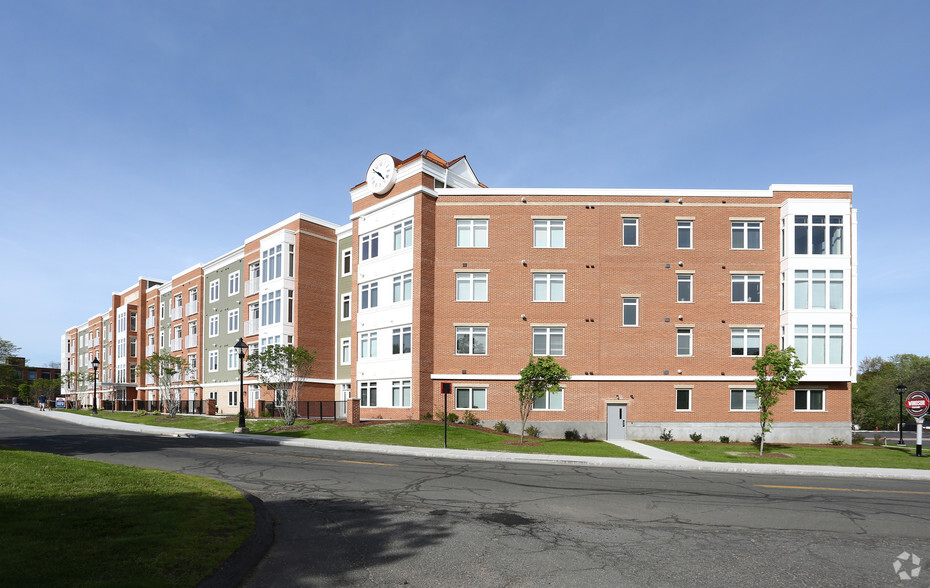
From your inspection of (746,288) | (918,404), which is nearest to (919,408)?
(918,404)

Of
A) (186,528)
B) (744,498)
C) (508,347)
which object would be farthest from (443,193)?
(186,528)

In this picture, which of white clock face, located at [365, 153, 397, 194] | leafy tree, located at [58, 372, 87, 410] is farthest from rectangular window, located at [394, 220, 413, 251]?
leafy tree, located at [58, 372, 87, 410]

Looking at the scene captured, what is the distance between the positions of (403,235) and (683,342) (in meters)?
17.4

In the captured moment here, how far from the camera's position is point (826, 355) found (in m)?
33.4

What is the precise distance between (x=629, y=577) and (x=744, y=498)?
23.4 ft

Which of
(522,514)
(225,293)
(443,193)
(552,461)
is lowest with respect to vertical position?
(552,461)

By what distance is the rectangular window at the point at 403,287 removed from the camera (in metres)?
35.5

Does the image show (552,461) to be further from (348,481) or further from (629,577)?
(629,577)

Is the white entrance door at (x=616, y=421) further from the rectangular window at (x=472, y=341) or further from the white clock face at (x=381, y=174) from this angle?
the white clock face at (x=381, y=174)

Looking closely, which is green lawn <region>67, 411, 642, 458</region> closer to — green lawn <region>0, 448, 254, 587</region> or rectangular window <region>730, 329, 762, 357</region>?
rectangular window <region>730, 329, 762, 357</region>

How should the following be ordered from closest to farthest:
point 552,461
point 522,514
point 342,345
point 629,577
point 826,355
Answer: point 629,577
point 522,514
point 552,461
point 826,355
point 342,345

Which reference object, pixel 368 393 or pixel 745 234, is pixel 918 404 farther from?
pixel 368 393

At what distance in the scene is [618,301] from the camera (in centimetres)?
3491

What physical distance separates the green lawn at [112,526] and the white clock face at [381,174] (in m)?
26.0
